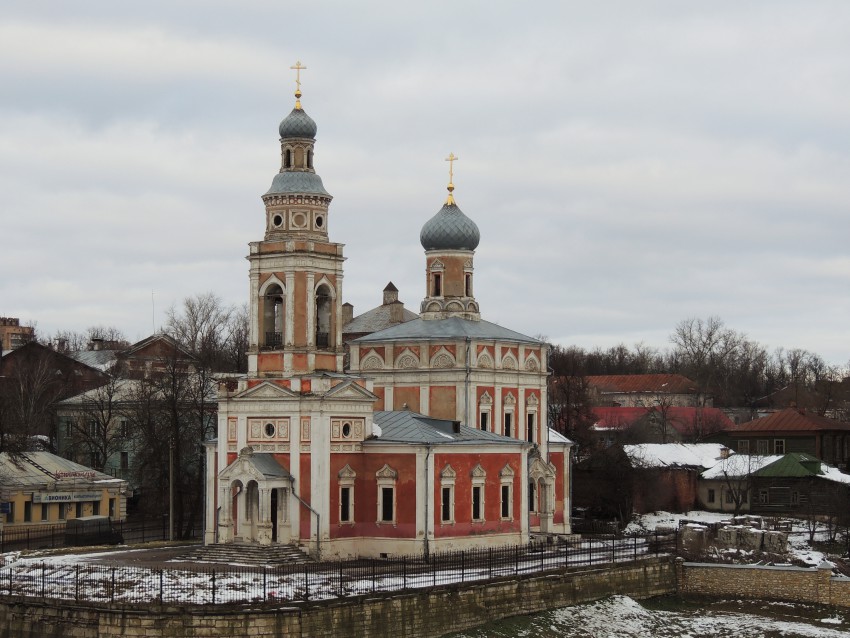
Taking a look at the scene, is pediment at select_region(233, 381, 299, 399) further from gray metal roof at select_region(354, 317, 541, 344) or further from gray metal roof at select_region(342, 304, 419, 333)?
gray metal roof at select_region(342, 304, 419, 333)

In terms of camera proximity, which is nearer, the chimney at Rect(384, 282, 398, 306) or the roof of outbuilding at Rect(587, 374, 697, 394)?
the chimney at Rect(384, 282, 398, 306)

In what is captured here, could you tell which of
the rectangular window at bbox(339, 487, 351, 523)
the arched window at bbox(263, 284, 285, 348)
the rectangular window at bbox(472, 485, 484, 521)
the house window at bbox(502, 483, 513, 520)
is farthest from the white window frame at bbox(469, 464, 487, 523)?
Answer: the arched window at bbox(263, 284, 285, 348)

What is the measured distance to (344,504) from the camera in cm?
4544

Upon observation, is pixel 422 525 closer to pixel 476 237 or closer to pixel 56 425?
pixel 476 237

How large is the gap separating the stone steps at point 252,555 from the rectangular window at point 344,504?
192 centimetres

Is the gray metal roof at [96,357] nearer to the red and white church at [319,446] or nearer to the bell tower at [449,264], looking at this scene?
the bell tower at [449,264]

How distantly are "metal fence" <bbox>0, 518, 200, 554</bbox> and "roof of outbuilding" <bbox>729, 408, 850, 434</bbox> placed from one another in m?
31.9

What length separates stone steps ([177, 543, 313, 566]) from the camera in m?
43.2

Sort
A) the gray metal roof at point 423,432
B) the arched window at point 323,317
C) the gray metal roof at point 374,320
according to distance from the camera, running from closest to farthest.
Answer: the gray metal roof at point 423,432, the arched window at point 323,317, the gray metal roof at point 374,320

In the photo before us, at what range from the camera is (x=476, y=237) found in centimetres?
5584

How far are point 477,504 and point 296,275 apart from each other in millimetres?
8728

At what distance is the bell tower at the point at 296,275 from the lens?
45906 mm

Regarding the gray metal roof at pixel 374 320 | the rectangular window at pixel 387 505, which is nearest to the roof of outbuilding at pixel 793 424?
the gray metal roof at pixel 374 320

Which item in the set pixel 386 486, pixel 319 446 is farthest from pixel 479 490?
pixel 319 446
